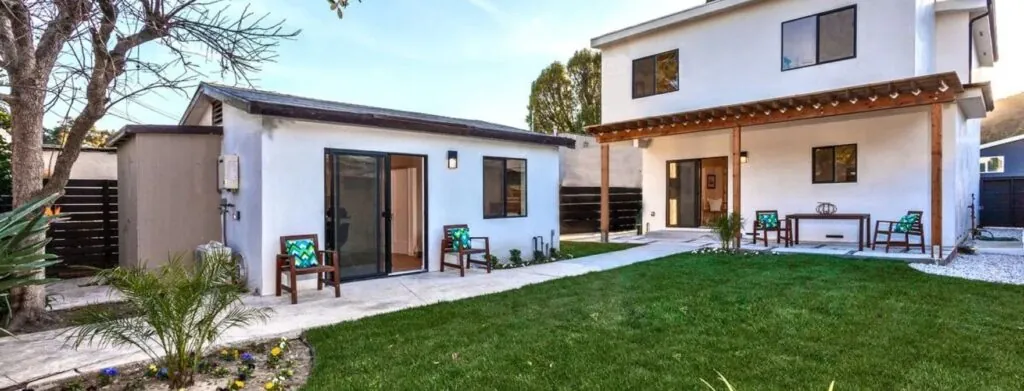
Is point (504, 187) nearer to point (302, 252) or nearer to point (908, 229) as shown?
point (302, 252)

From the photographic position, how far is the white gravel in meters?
6.95

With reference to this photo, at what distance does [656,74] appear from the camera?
43.2ft

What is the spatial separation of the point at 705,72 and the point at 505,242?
6.66 meters

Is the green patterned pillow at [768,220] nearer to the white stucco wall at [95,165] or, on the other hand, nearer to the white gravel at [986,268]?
the white gravel at [986,268]

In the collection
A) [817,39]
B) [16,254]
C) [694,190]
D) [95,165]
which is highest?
[817,39]

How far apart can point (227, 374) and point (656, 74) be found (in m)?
11.9

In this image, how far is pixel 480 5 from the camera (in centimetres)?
1246

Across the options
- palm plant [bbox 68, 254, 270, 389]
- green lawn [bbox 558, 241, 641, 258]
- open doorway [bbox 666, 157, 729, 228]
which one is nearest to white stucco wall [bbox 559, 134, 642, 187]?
open doorway [bbox 666, 157, 729, 228]

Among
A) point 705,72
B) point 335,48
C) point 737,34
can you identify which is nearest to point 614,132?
point 705,72

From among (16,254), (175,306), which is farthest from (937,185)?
(16,254)

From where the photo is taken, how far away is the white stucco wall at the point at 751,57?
9.48m

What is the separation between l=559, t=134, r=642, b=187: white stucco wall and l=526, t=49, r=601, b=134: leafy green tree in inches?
249

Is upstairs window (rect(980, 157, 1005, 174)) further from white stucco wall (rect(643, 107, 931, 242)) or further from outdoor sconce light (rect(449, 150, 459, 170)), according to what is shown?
outdoor sconce light (rect(449, 150, 459, 170))

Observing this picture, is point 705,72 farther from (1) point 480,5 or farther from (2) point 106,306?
(2) point 106,306
